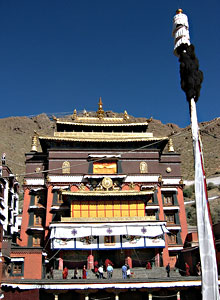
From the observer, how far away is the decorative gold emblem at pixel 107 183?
36156 mm

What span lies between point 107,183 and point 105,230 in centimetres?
582

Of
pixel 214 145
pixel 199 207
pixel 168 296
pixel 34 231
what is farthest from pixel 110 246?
pixel 214 145

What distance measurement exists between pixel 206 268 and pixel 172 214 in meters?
30.1

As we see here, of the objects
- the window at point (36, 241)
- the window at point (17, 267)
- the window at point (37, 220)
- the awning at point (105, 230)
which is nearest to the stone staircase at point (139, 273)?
the awning at point (105, 230)

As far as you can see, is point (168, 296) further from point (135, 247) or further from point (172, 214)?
point (172, 214)

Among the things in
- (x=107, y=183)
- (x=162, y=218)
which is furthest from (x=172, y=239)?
(x=107, y=183)

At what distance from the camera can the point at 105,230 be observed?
31.9 meters

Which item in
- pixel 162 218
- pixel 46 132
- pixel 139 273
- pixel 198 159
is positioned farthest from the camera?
pixel 46 132

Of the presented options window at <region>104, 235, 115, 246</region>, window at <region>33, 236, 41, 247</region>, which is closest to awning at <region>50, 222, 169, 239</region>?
window at <region>104, 235, 115, 246</region>

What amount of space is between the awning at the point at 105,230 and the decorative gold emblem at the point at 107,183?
4886 millimetres

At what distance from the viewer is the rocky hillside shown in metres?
102

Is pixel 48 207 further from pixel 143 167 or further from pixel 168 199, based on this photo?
pixel 168 199

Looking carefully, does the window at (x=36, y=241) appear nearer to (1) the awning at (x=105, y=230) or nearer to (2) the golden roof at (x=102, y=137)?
(1) the awning at (x=105, y=230)

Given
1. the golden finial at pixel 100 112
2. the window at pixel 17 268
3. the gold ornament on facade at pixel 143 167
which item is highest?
the golden finial at pixel 100 112
